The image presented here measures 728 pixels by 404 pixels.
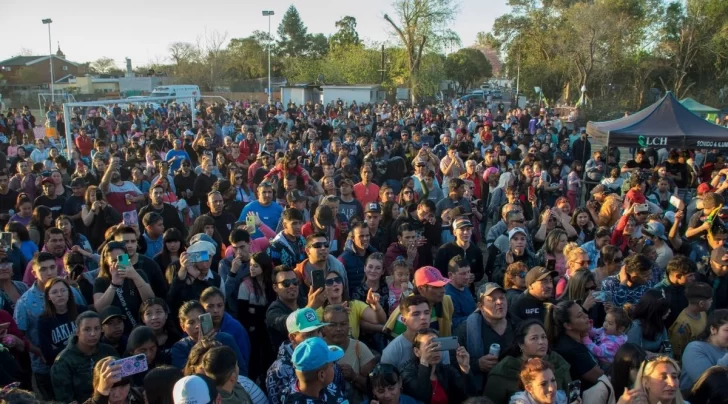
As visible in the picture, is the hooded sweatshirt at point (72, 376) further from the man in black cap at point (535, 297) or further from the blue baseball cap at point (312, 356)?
the man in black cap at point (535, 297)

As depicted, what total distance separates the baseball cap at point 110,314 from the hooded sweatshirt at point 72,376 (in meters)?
0.36

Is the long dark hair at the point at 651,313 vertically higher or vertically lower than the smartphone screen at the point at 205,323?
lower

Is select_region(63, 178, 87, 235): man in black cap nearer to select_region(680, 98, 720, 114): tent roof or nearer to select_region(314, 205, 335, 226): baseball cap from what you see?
select_region(314, 205, 335, 226): baseball cap

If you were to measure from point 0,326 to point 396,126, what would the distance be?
46.2 ft

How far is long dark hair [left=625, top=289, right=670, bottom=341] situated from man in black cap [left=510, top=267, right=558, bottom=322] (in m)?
0.64

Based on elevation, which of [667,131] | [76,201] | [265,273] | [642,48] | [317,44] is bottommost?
[265,273]

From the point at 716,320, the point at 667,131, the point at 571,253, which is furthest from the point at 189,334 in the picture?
the point at 667,131

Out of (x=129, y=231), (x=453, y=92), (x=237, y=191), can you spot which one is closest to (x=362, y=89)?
(x=453, y=92)

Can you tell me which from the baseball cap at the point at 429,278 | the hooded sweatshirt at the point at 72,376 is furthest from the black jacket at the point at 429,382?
the hooded sweatshirt at the point at 72,376

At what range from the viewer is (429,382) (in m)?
3.37

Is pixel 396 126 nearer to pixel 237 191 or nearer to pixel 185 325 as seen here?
pixel 237 191

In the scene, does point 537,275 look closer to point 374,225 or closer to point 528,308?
point 528,308

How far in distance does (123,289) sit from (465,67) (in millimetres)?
54730

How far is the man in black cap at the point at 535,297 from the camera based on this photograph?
14.0 feet
